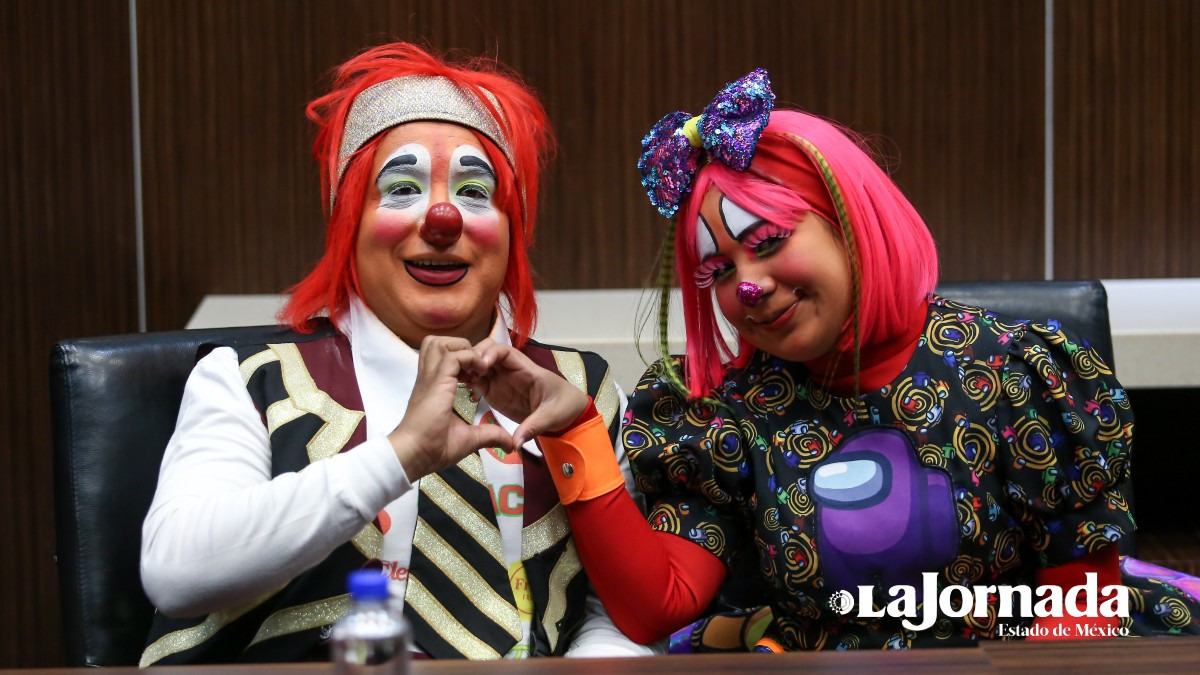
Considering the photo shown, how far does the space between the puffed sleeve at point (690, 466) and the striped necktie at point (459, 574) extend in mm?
189

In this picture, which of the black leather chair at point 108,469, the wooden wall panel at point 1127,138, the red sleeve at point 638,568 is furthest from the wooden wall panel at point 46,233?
the wooden wall panel at point 1127,138

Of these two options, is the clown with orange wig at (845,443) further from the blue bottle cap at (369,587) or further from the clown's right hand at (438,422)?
the blue bottle cap at (369,587)

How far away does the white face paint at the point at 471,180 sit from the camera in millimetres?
1513

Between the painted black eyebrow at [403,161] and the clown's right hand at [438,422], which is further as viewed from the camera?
the painted black eyebrow at [403,161]

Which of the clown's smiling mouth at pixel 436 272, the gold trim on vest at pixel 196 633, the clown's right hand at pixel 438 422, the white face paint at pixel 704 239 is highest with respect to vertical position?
the white face paint at pixel 704 239

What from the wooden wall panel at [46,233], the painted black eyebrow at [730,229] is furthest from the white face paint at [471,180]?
the wooden wall panel at [46,233]

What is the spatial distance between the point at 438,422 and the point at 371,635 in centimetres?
50

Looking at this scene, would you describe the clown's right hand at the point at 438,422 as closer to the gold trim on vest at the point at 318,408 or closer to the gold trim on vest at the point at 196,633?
the gold trim on vest at the point at 318,408

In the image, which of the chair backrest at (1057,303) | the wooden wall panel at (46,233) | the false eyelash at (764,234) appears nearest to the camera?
the false eyelash at (764,234)

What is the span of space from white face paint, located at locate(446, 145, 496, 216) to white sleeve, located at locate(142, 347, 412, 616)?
0.38 metres

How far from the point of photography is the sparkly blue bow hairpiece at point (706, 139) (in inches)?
54.8

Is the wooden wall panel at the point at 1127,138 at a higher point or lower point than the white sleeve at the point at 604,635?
higher

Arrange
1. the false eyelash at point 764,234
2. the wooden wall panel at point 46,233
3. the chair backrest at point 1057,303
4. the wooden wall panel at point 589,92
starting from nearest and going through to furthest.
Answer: the false eyelash at point 764,234, the chair backrest at point 1057,303, the wooden wall panel at point 46,233, the wooden wall panel at point 589,92

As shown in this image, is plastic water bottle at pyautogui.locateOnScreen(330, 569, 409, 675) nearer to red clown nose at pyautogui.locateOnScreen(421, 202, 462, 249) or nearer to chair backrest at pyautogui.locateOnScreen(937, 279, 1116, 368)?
red clown nose at pyautogui.locateOnScreen(421, 202, 462, 249)
